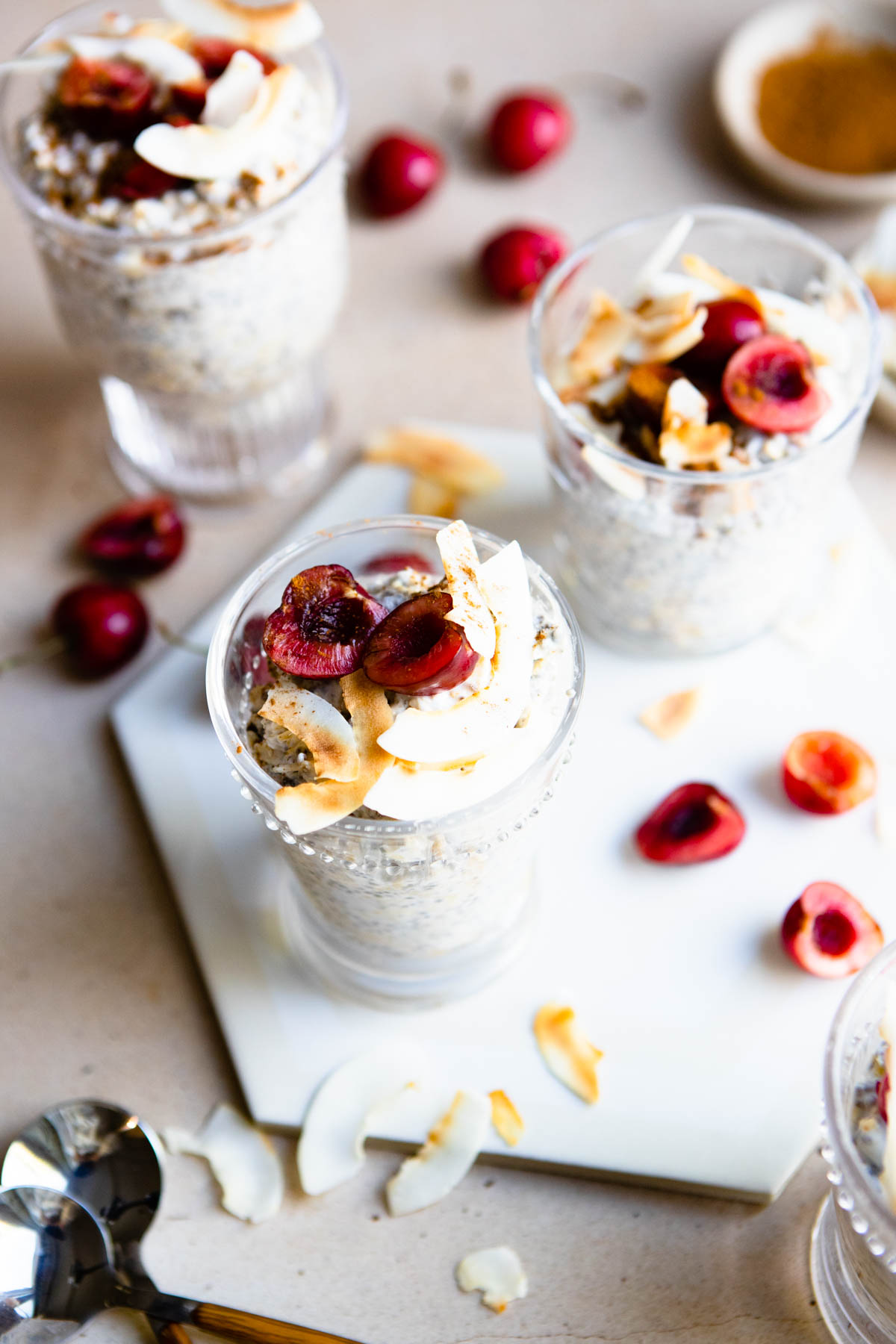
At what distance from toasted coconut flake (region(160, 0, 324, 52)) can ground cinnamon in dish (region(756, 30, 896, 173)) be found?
725 mm

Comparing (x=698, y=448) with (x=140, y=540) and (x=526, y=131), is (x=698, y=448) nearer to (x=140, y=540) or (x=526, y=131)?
(x=140, y=540)

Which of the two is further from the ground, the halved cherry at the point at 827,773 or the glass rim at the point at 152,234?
the glass rim at the point at 152,234

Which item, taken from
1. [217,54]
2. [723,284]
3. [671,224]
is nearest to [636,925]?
[723,284]

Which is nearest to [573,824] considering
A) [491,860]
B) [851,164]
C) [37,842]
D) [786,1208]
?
[491,860]

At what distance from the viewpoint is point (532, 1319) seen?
3.59 feet

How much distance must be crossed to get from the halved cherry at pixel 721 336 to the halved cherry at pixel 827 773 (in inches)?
15.2

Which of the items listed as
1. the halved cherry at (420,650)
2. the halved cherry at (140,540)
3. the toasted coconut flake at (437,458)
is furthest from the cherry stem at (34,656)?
the halved cherry at (420,650)

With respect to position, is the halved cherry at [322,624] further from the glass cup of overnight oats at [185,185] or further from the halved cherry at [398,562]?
the glass cup of overnight oats at [185,185]

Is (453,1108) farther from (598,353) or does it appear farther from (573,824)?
(598,353)

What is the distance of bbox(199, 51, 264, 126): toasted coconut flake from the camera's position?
1.28 metres

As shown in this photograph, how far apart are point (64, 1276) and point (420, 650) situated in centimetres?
62

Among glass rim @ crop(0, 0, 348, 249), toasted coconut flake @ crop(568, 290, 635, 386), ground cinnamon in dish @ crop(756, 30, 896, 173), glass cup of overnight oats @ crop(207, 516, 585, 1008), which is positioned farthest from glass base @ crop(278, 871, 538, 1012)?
ground cinnamon in dish @ crop(756, 30, 896, 173)

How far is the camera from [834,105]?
1.78 meters

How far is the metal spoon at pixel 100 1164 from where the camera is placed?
113cm
